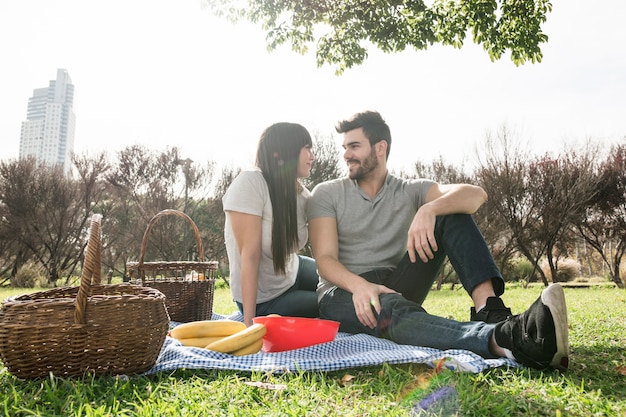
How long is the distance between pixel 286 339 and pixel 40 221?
19042 millimetres

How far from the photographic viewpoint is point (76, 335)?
1.92 m

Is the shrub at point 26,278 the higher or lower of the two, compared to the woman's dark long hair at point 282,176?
lower

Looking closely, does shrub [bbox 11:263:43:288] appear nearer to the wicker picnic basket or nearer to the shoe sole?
the wicker picnic basket

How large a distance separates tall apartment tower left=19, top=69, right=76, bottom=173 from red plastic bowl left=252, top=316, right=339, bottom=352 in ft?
170

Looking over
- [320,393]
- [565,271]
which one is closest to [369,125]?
[320,393]

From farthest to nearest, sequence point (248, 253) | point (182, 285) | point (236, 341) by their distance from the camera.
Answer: point (182, 285) → point (248, 253) → point (236, 341)

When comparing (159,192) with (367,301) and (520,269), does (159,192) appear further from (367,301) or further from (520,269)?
(367,301)

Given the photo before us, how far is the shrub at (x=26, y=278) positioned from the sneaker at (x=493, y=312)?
706 inches

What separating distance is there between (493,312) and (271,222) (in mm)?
1608

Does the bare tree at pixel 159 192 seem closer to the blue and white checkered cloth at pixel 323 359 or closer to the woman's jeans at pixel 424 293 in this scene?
the woman's jeans at pixel 424 293

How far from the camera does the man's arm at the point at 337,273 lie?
2520 millimetres

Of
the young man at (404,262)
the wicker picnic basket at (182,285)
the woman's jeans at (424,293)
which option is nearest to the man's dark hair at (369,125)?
the young man at (404,262)

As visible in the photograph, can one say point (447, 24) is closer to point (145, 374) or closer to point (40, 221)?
point (145, 374)

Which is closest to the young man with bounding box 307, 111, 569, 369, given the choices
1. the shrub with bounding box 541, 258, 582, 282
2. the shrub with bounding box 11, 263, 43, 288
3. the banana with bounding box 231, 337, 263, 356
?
the banana with bounding box 231, 337, 263, 356
